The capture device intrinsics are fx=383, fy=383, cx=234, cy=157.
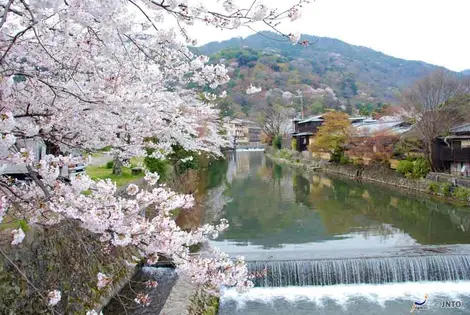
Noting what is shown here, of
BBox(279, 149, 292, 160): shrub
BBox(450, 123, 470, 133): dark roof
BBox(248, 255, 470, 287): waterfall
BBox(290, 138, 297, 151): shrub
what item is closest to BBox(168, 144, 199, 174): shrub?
BBox(248, 255, 470, 287): waterfall

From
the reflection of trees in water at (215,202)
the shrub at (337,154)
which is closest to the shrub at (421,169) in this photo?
the shrub at (337,154)

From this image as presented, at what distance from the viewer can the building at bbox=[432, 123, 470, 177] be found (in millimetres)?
16078

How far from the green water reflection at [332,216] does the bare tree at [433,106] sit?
3.08 m

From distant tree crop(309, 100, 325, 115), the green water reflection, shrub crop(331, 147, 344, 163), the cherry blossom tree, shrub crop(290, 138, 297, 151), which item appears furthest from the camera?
distant tree crop(309, 100, 325, 115)

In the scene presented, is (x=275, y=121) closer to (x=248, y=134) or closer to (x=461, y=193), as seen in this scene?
(x=248, y=134)

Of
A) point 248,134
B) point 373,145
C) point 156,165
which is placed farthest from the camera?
point 248,134

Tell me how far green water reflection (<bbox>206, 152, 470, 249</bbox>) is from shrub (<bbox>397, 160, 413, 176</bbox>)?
128 centimetres

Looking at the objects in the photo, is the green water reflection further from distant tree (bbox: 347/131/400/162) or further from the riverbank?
distant tree (bbox: 347/131/400/162)

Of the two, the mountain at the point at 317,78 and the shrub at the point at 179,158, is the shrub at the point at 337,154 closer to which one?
the shrub at the point at 179,158

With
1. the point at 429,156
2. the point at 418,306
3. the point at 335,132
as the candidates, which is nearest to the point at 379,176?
the point at 429,156

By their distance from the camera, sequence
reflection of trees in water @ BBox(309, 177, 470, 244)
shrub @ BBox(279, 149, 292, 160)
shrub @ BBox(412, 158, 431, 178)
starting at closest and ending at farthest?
reflection of trees in water @ BBox(309, 177, 470, 244) < shrub @ BBox(412, 158, 431, 178) < shrub @ BBox(279, 149, 292, 160)

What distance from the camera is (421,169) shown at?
17.7 meters

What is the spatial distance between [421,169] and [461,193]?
315 centimetres

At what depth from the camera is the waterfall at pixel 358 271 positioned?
27.2 ft
